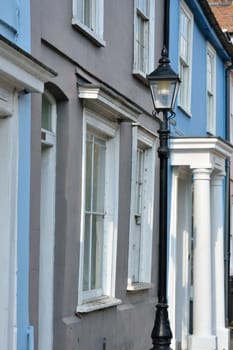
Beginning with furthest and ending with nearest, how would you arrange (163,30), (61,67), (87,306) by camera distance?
(163,30)
(87,306)
(61,67)

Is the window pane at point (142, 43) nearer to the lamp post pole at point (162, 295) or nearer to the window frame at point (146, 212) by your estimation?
the window frame at point (146, 212)

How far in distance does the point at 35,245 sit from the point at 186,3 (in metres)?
8.15

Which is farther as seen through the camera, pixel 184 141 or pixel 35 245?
pixel 184 141

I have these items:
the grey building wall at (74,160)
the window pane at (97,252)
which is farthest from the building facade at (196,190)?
the window pane at (97,252)

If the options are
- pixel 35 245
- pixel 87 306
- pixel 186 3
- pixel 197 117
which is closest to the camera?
pixel 35 245

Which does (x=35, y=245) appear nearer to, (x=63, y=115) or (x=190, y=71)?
(x=63, y=115)

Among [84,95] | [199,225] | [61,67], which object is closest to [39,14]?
[61,67]

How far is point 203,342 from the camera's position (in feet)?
45.3

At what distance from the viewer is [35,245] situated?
25.8 feet

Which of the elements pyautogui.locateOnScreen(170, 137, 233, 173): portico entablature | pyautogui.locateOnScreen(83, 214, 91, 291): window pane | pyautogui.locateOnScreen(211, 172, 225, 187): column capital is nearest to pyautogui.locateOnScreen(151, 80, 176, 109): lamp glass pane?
pyautogui.locateOnScreen(83, 214, 91, 291): window pane

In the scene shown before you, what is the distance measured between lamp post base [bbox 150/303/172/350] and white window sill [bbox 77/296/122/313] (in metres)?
0.93

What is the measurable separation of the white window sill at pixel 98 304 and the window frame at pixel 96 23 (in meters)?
2.90

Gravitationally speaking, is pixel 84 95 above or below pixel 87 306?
above

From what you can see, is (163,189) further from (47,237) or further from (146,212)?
(146,212)
